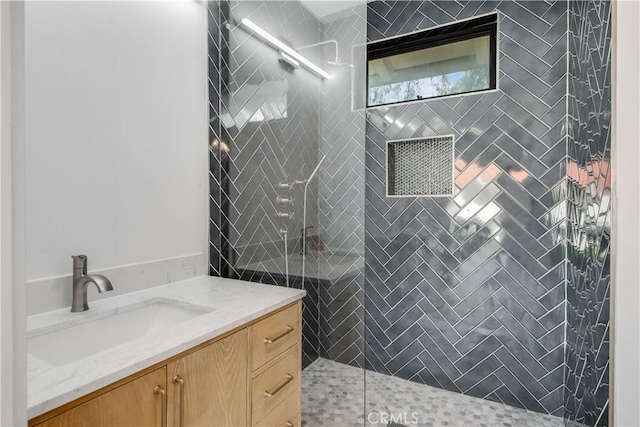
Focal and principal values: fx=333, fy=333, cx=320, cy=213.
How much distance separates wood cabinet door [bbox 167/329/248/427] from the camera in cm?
105

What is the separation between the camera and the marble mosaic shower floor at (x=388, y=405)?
1.85 meters

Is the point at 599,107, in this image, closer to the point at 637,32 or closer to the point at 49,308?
the point at 637,32

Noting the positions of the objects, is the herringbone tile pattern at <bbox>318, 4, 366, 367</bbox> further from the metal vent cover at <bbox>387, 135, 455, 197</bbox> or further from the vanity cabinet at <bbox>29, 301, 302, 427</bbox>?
the metal vent cover at <bbox>387, 135, 455, 197</bbox>

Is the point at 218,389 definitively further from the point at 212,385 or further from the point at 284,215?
the point at 284,215

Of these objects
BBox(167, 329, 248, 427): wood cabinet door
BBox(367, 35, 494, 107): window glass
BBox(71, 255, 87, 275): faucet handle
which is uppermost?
BBox(367, 35, 494, 107): window glass

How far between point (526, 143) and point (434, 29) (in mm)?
1034

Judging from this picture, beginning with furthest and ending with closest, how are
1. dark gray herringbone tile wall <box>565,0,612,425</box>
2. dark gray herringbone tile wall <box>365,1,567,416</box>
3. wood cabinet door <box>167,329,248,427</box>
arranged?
dark gray herringbone tile wall <box>365,1,567,416</box>
wood cabinet door <box>167,329,248,427</box>
dark gray herringbone tile wall <box>565,0,612,425</box>

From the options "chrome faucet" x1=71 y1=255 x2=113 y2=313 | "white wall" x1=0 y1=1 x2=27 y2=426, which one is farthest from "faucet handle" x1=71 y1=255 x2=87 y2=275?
"white wall" x1=0 y1=1 x2=27 y2=426

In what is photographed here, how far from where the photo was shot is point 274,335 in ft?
4.80

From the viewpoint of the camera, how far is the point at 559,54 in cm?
202

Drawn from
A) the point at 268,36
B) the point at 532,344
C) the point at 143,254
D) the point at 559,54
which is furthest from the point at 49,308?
the point at 559,54

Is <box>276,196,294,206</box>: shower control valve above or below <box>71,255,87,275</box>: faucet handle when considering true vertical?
above

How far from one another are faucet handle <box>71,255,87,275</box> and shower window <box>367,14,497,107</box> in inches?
83.6

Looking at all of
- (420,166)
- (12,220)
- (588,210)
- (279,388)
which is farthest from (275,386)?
(420,166)
